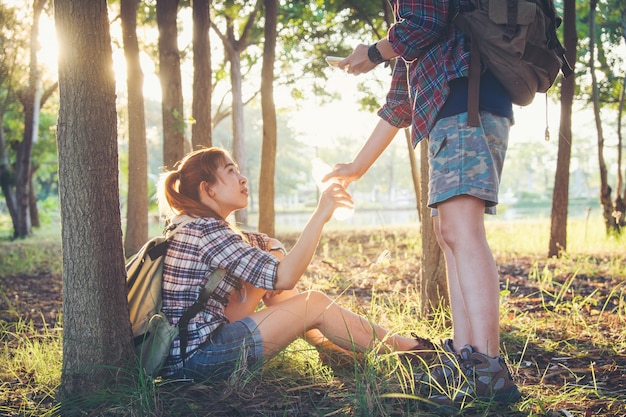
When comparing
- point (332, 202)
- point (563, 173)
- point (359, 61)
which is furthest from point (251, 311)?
point (563, 173)

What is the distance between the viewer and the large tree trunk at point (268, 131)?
8359 millimetres

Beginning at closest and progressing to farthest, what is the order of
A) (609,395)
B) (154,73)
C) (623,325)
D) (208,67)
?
(609,395) < (623,325) < (208,67) < (154,73)

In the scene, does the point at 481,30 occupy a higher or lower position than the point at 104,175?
higher

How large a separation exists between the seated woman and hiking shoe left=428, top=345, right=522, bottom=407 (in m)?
0.34

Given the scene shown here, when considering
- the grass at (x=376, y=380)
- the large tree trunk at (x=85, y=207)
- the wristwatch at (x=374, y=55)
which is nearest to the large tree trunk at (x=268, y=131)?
the grass at (x=376, y=380)

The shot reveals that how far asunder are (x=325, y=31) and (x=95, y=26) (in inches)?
421

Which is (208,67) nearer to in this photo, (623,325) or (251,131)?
(623,325)

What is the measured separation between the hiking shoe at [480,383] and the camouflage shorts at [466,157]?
0.60m

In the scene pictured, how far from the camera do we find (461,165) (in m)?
2.26

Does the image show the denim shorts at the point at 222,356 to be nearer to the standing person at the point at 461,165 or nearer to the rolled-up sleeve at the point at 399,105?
the standing person at the point at 461,165

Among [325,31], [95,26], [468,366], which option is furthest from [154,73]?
[468,366]

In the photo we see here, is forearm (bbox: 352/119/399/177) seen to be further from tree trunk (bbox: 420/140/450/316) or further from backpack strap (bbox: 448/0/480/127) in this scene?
tree trunk (bbox: 420/140/450/316)

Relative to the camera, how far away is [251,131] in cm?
6931

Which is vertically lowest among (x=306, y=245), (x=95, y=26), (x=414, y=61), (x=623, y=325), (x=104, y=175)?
(x=623, y=325)
